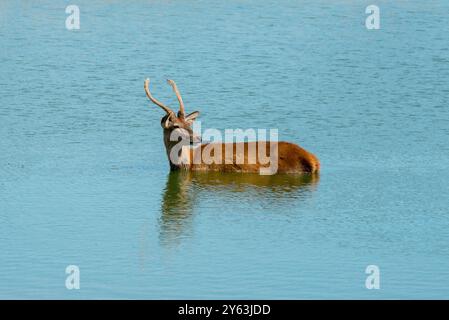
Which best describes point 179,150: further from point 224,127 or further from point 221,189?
point 224,127

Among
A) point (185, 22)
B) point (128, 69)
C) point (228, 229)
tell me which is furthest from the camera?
point (185, 22)

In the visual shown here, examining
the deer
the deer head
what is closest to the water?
the deer

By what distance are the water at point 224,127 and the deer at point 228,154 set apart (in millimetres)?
207

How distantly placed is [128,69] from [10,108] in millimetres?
2549

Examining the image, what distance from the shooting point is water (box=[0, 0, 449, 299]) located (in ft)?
32.5

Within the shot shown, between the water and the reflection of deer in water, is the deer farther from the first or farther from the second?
the water

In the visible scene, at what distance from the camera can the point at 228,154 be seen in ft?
44.6

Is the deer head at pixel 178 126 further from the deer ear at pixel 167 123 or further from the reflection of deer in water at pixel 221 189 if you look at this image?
the reflection of deer in water at pixel 221 189

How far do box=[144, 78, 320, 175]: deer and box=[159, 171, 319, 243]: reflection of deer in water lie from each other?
0.30ft

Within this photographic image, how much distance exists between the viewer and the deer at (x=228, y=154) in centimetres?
1347

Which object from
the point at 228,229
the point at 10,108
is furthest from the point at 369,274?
the point at 10,108

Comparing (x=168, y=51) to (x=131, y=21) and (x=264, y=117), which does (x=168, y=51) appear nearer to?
(x=131, y=21)

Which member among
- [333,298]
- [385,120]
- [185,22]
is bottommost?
[333,298]

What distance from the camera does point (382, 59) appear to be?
19266 mm
